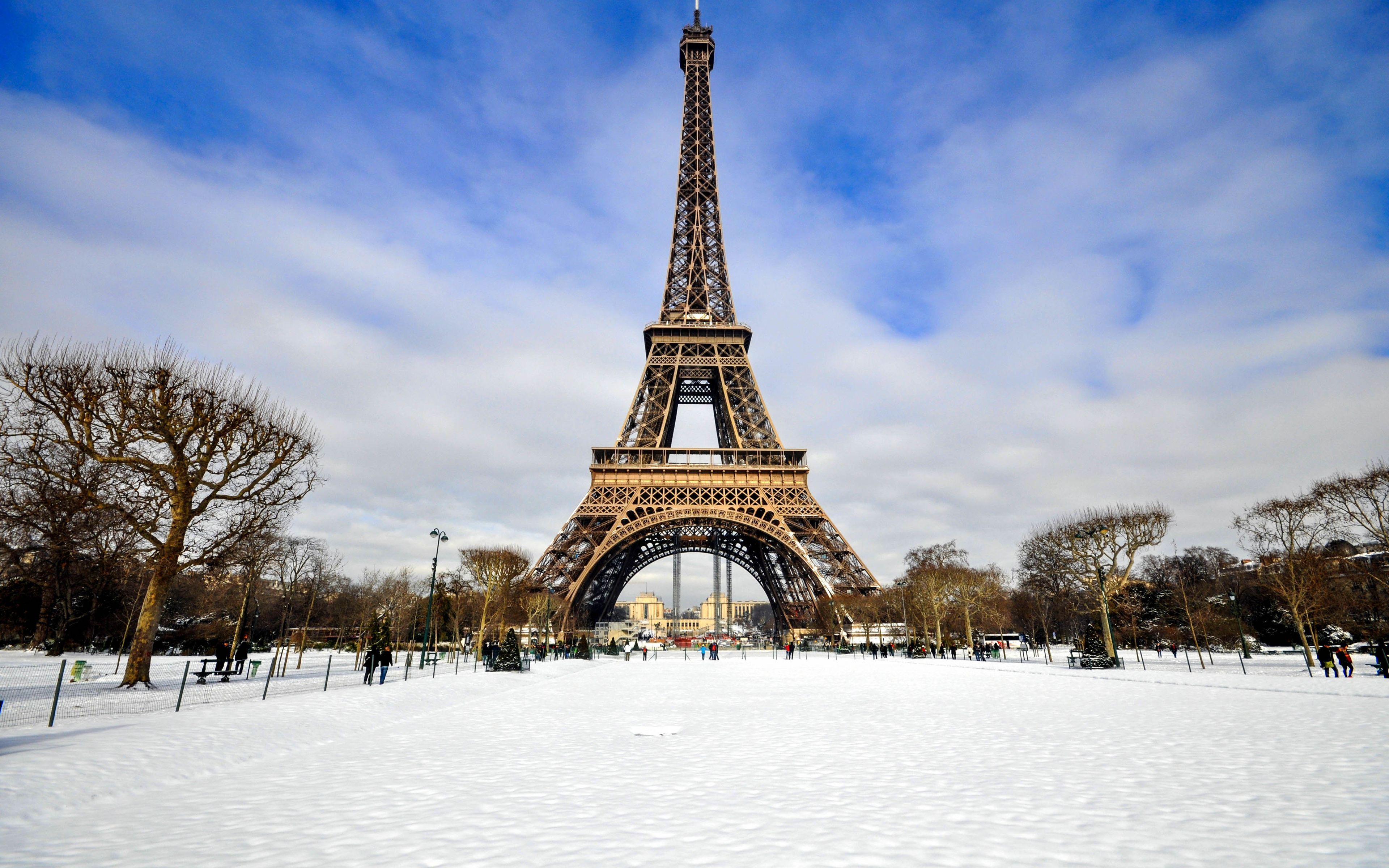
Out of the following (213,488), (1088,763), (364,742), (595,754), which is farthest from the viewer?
(213,488)

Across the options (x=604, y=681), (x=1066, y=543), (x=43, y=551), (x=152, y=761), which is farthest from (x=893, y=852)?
(x=1066, y=543)

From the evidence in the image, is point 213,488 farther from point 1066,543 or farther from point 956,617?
point 956,617

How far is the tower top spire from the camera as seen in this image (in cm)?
5509

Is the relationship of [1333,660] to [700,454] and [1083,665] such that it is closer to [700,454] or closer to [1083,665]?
[1083,665]

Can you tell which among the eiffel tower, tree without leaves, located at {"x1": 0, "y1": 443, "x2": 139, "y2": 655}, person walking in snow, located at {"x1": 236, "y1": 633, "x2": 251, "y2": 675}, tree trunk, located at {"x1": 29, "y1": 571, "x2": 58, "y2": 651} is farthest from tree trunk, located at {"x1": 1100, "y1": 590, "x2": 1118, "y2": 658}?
tree trunk, located at {"x1": 29, "y1": 571, "x2": 58, "y2": 651}

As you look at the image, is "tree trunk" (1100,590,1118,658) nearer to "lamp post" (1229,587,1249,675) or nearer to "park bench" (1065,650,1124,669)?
"park bench" (1065,650,1124,669)

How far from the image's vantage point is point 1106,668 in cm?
2848

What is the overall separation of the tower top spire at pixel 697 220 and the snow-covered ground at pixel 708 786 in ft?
143

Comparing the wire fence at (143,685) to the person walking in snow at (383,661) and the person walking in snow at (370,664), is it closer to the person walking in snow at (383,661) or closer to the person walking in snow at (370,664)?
the person walking in snow at (383,661)

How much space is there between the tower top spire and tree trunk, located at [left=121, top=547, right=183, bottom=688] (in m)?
38.9

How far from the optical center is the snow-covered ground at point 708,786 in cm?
500

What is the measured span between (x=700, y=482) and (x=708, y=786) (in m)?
40.5

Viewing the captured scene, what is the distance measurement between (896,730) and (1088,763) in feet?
12.0

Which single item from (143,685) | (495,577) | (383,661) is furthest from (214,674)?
(495,577)
